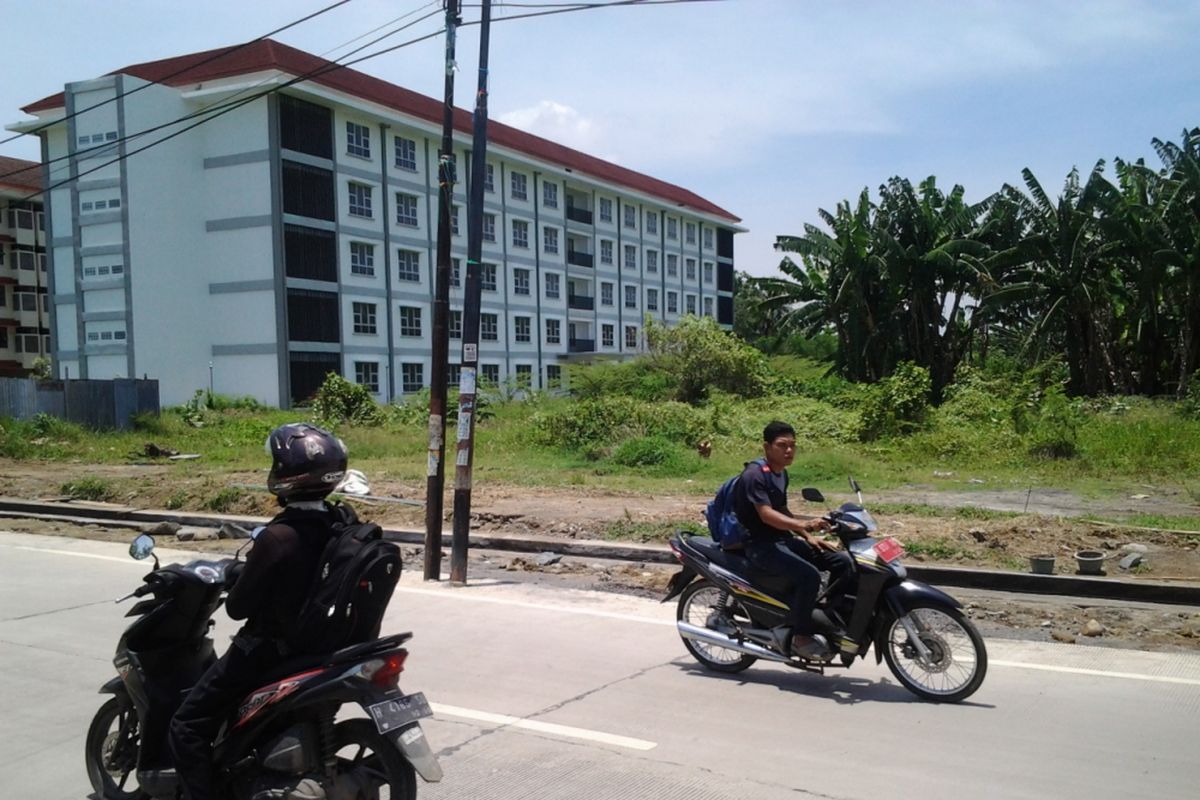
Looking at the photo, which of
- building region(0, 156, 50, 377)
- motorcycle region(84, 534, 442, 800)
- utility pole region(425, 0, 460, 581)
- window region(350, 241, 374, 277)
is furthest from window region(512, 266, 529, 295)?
motorcycle region(84, 534, 442, 800)

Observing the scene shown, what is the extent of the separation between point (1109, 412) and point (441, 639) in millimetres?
23323

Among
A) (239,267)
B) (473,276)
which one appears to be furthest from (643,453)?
(239,267)

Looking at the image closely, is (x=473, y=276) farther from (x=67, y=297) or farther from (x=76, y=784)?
(x=67, y=297)

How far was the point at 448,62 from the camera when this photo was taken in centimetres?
1074

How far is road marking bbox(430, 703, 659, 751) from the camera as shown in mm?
5188

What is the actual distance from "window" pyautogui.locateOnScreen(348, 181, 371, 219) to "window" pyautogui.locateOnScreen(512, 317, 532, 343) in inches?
476

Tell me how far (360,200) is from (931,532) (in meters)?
39.2

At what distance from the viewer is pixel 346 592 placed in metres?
3.47

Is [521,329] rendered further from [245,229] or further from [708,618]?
[708,618]

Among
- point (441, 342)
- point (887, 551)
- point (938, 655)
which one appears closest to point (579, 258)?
point (441, 342)

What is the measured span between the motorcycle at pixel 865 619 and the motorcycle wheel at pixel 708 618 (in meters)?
0.03

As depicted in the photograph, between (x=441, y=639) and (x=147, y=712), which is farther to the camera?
(x=441, y=639)

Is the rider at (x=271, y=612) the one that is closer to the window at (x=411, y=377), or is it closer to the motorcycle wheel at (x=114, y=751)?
the motorcycle wheel at (x=114, y=751)

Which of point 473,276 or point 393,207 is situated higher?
point 393,207
